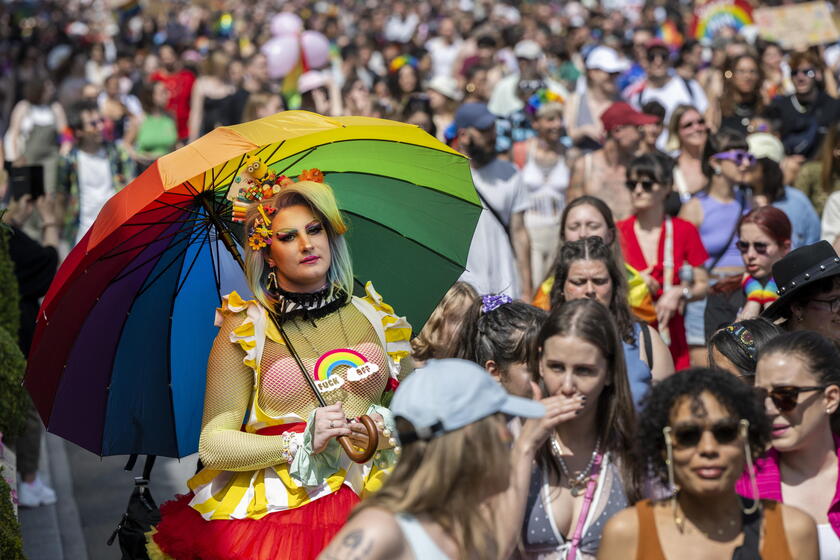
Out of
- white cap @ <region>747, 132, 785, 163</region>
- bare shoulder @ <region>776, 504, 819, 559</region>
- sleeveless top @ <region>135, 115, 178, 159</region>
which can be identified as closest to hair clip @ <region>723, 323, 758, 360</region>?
bare shoulder @ <region>776, 504, 819, 559</region>

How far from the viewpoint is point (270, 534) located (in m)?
4.52

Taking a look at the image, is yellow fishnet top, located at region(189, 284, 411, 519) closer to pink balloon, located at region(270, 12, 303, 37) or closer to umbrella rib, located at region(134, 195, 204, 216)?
umbrella rib, located at region(134, 195, 204, 216)

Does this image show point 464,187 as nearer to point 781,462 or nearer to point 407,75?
point 781,462

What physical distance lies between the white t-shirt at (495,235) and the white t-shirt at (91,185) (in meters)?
4.17

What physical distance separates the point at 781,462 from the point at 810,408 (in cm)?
22

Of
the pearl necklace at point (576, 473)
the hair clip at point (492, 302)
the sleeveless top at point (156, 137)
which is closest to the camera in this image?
the pearl necklace at point (576, 473)

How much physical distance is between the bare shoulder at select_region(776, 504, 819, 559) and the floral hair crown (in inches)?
82.1

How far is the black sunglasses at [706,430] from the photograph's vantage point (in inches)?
135

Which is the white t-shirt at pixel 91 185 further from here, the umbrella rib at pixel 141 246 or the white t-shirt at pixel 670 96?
the umbrella rib at pixel 141 246

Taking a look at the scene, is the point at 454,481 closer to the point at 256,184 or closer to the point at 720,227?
the point at 256,184

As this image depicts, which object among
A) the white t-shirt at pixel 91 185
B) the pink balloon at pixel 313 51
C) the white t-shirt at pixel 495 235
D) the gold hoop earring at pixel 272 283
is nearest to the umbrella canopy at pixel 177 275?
the gold hoop earring at pixel 272 283

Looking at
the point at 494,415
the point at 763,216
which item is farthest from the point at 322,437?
the point at 763,216

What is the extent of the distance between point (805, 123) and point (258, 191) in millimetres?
7957

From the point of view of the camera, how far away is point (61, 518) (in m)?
7.94
